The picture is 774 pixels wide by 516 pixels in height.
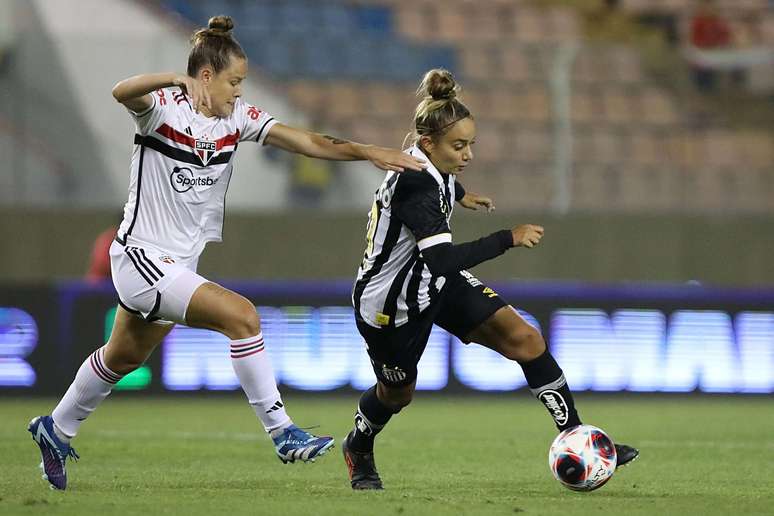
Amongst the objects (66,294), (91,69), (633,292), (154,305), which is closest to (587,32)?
(633,292)

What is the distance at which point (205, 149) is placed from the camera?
5.75 m

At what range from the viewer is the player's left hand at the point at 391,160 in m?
5.46

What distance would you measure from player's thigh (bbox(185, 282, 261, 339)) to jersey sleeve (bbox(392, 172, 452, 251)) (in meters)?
0.79

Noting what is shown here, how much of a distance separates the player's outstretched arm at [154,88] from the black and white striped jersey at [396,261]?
967 millimetres

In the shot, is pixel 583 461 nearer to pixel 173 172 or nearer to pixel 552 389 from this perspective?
pixel 552 389

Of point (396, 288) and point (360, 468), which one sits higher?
point (396, 288)

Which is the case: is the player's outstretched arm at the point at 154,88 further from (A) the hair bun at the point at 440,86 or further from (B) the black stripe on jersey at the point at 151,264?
(A) the hair bun at the point at 440,86

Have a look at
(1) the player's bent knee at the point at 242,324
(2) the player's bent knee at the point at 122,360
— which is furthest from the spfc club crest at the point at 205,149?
(2) the player's bent knee at the point at 122,360

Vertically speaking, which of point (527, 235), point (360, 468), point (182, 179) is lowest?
point (360, 468)

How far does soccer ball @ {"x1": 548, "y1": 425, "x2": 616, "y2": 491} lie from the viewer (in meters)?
5.77

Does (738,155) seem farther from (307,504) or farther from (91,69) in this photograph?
(307,504)

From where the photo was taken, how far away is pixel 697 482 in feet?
21.3

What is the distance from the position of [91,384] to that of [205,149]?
1219mm

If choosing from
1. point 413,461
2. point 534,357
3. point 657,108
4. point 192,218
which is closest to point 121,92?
point 192,218
